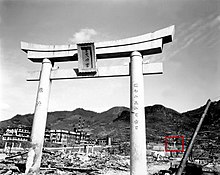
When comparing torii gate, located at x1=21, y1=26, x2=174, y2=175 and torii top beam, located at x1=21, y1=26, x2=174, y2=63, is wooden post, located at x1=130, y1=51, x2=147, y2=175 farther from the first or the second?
torii top beam, located at x1=21, y1=26, x2=174, y2=63

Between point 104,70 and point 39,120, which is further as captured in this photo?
point 104,70

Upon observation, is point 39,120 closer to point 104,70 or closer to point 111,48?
point 104,70

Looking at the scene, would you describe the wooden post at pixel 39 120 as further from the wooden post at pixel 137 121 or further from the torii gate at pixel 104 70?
the wooden post at pixel 137 121

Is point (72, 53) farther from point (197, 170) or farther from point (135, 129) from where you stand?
point (197, 170)

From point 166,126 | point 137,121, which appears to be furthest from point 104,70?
point 166,126

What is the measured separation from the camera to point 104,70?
6.14m

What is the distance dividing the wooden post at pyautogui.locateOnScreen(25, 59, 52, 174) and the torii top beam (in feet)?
1.47

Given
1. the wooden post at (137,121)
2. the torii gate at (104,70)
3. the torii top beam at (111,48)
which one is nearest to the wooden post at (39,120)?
the torii gate at (104,70)

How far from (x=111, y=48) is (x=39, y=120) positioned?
3.59 meters

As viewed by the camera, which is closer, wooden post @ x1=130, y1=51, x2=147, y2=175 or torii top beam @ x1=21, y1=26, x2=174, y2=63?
wooden post @ x1=130, y1=51, x2=147, y2=175

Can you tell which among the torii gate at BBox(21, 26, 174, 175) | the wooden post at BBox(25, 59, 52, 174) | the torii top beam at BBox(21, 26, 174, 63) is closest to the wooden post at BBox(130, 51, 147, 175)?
the torii gate at BBox(21, 26, 174, 175)

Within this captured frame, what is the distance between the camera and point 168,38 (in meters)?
5.54

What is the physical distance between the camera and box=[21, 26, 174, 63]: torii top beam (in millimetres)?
5559

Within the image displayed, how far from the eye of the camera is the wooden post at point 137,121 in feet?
15.8
